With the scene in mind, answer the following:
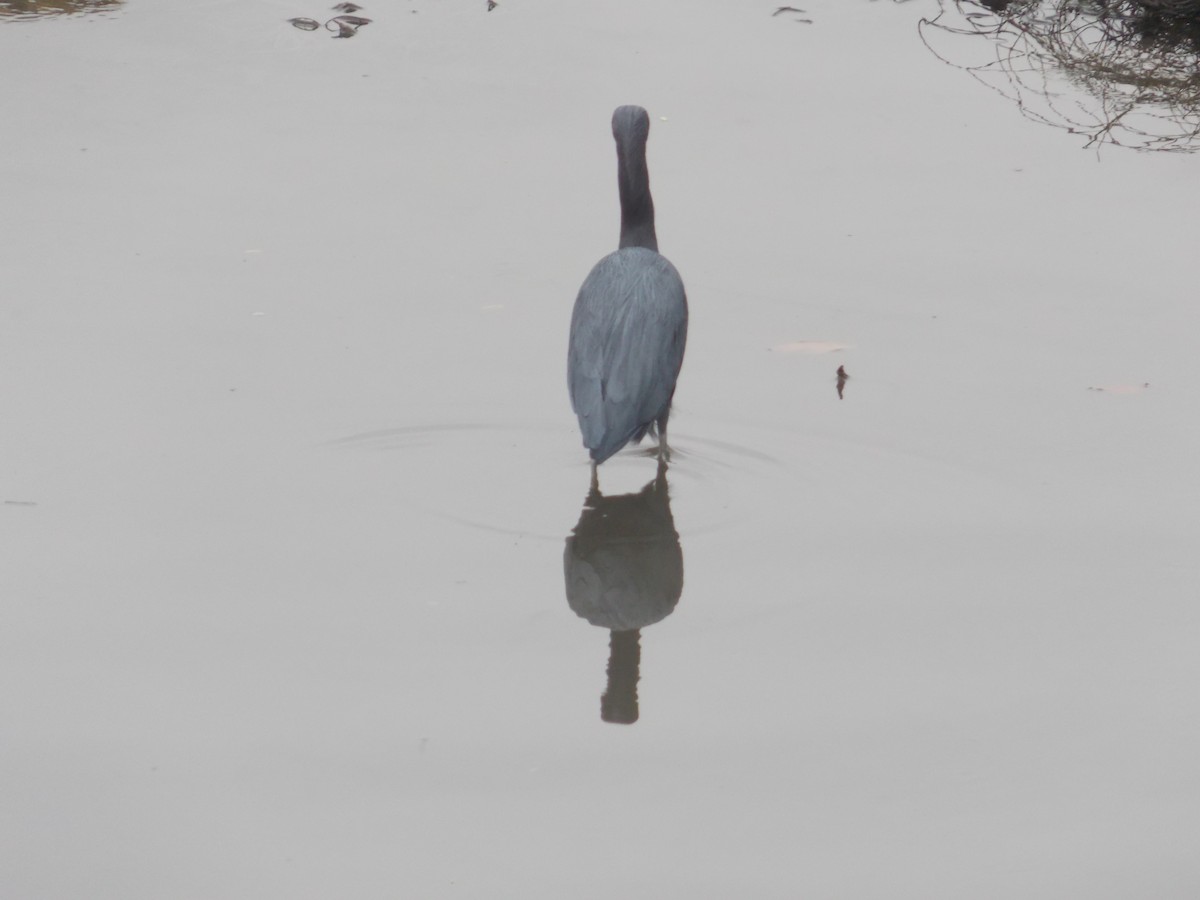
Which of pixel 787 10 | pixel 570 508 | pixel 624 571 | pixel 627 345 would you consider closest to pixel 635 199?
pixel 627 345

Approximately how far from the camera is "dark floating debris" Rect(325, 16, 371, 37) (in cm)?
1070

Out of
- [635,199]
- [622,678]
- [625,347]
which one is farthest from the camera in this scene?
[635,199]

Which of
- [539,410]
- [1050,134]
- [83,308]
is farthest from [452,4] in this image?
[539,410]

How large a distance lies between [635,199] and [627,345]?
953 mm

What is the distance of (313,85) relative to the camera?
9.80 meters

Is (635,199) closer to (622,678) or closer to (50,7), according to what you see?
(622,678)

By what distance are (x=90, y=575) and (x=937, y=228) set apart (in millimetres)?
4407

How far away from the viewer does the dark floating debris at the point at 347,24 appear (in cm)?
1070

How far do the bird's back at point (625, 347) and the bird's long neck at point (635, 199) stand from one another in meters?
0.26

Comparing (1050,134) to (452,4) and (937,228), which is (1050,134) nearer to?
(937,228)

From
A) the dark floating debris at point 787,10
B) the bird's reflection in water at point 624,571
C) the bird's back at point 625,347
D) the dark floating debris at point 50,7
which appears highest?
the bird's back at point 625,347

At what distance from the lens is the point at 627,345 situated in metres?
5.89

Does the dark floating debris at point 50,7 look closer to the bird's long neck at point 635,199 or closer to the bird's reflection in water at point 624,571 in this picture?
the bird's long neck at point 635,199

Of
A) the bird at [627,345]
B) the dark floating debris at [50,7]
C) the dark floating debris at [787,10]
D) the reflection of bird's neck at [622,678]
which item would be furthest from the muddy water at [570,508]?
the dark floating debris at [787,10]
